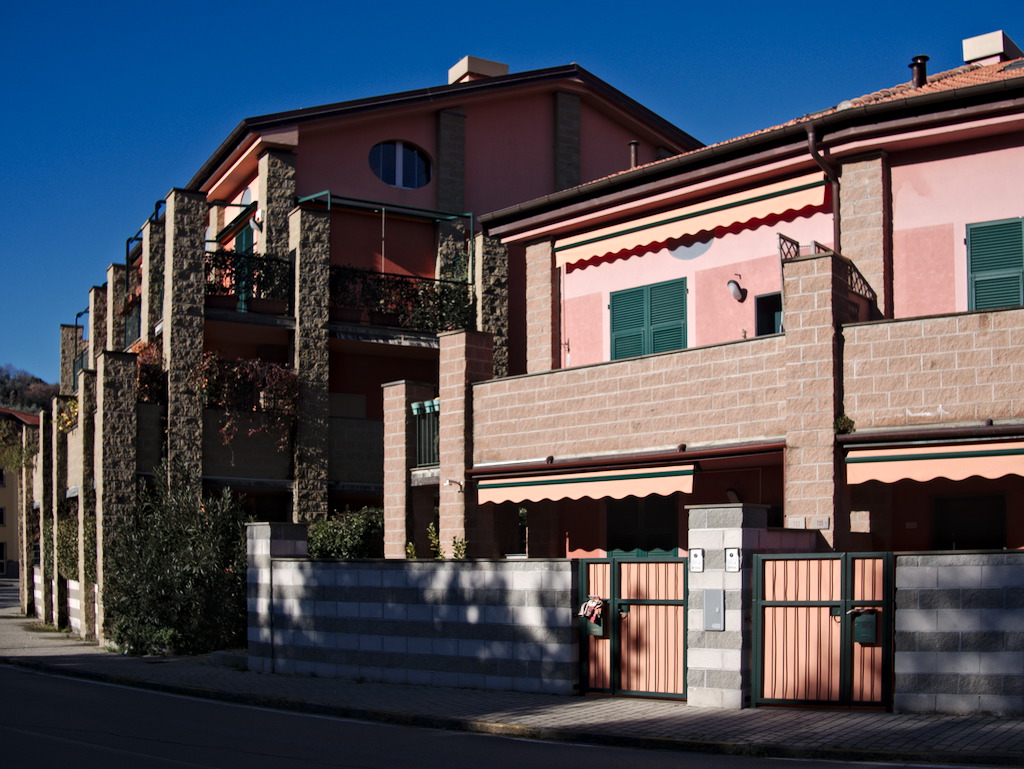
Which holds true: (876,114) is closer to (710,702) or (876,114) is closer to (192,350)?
(710,702)

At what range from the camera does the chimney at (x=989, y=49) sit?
2239cm

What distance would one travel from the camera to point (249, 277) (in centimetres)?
2589

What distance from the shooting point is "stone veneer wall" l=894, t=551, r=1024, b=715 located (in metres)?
12.1

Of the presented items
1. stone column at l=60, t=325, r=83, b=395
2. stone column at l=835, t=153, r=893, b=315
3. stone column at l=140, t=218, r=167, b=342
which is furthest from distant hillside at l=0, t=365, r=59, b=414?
stone column at l=835, t=153, r=893, b=315

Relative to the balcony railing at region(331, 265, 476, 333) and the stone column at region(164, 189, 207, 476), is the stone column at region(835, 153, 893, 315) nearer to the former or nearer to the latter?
the balcony railing at region(331, 265, 476, 333)

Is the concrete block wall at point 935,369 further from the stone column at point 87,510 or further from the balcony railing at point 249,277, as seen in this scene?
the stone column at point 87,510

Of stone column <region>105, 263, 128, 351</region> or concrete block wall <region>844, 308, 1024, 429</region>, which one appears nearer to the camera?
concrete block wall <region>844, 308, 1024, 429</region>

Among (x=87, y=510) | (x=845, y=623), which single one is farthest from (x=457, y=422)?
(x=845, y=623)

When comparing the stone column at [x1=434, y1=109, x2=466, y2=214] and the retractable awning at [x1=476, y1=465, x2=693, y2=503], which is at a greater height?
the stone column at [x1=434, y1=109, x2=466, y2=214]

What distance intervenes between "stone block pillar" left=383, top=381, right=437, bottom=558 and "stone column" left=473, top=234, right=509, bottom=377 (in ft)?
13.8

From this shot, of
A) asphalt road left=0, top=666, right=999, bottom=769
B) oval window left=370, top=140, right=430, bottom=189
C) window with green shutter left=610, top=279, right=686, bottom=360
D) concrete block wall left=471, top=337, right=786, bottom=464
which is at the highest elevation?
oval window left=370, top=140, right=430, bottom=189

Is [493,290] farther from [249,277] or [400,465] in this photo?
[400,465]

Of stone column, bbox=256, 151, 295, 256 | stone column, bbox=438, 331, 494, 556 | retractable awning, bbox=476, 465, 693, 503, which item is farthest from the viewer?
stone column, bbox=256, 151, 295, 256

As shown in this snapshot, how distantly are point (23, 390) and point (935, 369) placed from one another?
348ft
